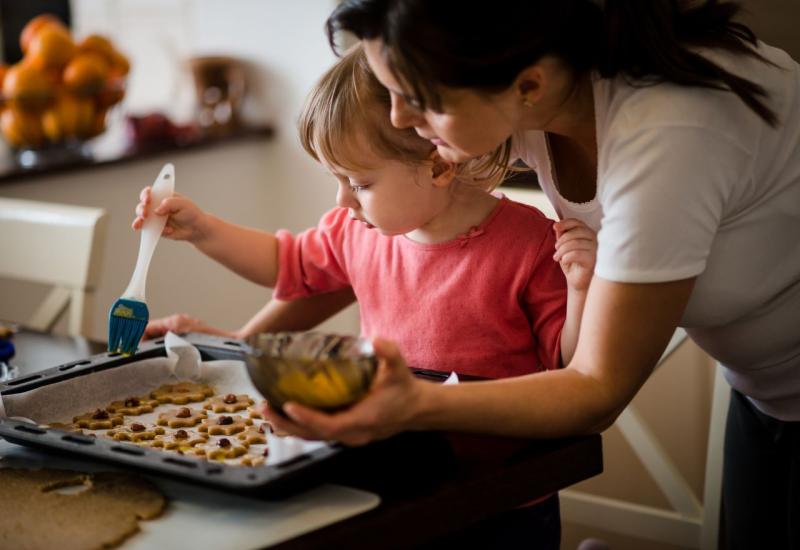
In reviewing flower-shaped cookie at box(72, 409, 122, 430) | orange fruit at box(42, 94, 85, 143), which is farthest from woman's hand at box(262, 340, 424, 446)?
orange fruit at box(42, 94, 85, 143)

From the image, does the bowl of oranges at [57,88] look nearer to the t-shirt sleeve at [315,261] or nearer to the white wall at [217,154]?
the white wall at [217,154]

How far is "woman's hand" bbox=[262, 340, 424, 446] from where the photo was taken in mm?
888

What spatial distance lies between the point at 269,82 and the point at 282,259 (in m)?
1.72

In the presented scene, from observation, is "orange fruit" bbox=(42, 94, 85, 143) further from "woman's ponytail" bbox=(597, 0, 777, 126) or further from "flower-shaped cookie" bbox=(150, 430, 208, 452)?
"woman's ponytail" bbox=(597, 0, 777, 126)

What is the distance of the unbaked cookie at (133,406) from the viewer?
3.87 ft

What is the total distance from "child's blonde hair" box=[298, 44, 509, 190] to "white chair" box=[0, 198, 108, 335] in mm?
619

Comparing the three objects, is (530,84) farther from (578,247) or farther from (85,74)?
(85,74)

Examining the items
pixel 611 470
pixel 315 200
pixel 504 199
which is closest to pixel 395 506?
pixel 504 199

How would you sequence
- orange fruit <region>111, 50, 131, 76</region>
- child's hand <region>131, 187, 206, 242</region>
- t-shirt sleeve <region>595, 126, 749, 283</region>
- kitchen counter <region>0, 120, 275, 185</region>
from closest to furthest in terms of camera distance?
t-shirt sleeve <region>595, 126, 749, 283</region>, child's hand <region>131, 187, 206, 242</region>, kitchen counter <region>0, 120, 275, 185</region>, orange fruit <region>111, 50, 131, 76</region>

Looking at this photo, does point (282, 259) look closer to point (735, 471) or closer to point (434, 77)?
point (434, 77)

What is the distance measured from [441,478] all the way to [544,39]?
0.43m

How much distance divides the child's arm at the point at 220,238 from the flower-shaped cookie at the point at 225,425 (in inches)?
13.9

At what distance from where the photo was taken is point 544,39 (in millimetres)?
1007

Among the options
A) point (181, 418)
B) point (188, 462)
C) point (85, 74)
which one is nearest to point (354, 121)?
point (181, 418)
